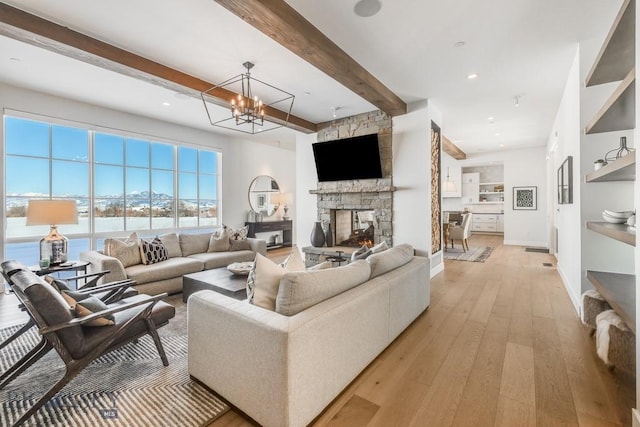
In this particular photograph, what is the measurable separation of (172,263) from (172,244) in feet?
2.07

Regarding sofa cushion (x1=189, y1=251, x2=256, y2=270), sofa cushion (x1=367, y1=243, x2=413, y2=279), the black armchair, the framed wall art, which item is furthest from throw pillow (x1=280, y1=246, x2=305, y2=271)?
the framed wall art

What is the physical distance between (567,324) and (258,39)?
162 inches

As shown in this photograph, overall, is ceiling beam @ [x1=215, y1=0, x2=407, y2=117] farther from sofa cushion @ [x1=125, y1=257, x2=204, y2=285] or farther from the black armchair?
sofa cushion @ [x1=125, y1=257, x2=204, y2=285]

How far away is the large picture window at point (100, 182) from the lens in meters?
4.24

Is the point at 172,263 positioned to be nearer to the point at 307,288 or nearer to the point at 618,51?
the point at 307,288

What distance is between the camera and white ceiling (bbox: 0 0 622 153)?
243 centimetres

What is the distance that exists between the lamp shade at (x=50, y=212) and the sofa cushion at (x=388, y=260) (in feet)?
11.3

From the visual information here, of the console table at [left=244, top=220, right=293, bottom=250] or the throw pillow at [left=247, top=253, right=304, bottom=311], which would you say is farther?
the console table at [left=244, top=220, right=293, bottom=250]

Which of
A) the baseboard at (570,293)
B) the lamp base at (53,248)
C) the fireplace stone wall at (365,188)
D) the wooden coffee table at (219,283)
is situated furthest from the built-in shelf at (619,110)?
the lamp base at (53,248)

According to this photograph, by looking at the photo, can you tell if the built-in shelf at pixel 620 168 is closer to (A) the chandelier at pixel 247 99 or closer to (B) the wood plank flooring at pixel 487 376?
(B) the wood plank flooring at pixel 487 376

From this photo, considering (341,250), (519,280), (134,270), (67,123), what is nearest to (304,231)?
(341,250)

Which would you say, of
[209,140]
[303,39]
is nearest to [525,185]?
[303,39]

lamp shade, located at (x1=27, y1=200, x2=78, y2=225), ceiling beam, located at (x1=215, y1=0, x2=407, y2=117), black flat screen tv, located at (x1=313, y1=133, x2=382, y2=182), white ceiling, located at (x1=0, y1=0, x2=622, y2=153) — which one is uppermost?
white ceiling, located at (x1=0, y1=0, x2=622, y2=153)

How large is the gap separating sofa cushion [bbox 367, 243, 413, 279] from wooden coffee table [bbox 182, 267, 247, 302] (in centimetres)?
134
